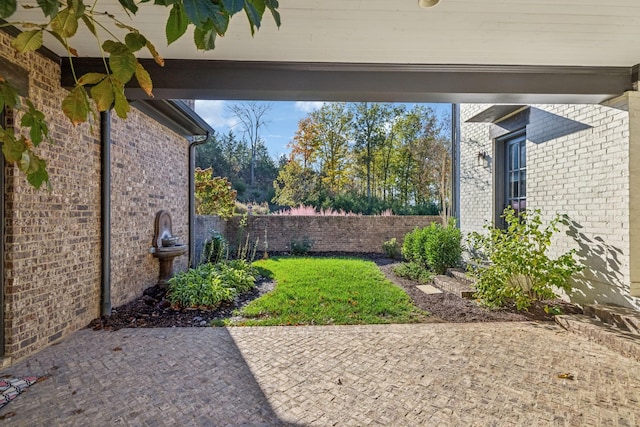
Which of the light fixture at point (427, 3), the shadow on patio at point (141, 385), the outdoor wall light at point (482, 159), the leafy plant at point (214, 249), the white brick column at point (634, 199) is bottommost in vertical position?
the shadow on patio at point (141, 385)

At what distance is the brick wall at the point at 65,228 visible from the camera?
302 centimetres

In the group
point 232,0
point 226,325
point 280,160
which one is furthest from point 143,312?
point 280,160

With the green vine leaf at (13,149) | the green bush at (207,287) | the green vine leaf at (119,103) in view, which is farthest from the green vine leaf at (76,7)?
the green bush at (207,287)

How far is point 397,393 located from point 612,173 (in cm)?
361

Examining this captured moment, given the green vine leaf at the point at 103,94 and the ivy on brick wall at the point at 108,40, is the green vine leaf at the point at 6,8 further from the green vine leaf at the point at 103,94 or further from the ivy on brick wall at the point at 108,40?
the green vine leaf at the point at 103,94

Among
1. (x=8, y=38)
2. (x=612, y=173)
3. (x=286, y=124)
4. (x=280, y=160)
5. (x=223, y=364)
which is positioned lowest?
(x=223, y=364)

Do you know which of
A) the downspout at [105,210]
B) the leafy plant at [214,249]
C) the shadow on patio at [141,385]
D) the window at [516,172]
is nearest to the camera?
the shadow on patio at [141,385]

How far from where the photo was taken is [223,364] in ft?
10.0

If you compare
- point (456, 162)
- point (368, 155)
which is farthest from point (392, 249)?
point (368, 155)

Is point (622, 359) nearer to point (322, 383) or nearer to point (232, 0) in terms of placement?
point (322, 383)

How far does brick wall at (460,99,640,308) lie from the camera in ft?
12.6

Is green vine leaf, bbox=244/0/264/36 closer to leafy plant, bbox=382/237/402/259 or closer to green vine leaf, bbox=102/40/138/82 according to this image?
green vine leaf, bbox=102/40/138/82

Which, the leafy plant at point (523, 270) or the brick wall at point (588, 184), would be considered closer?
the brick wall at point (588, 184)

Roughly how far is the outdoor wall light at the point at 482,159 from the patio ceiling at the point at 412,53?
8.86 ft
